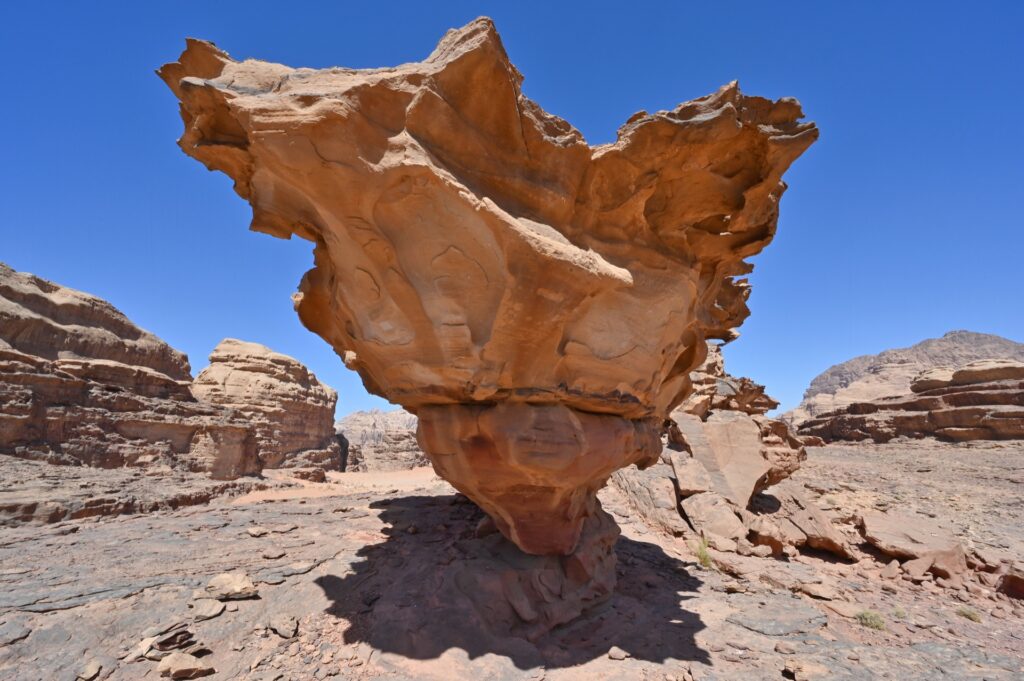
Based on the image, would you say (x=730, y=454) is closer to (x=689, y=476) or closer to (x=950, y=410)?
(x=689, y=476)

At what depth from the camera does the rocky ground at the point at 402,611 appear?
11.8 feet

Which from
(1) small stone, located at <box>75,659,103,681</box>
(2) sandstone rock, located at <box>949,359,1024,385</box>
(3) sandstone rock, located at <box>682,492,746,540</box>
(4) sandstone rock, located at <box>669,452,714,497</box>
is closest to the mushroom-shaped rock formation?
(1) small stone, located at <box>75,659,103,681</box>

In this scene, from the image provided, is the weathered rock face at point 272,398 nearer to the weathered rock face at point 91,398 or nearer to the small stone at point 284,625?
the weathered rock face at point 91,398

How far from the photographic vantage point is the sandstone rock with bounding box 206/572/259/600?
418 cm

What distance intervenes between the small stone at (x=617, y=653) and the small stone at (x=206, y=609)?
3316mm

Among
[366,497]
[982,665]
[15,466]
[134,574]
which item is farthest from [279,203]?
[15,466]

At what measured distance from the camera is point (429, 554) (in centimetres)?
527

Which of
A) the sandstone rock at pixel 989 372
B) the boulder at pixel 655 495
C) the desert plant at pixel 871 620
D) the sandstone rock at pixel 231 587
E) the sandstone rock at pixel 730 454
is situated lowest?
the desert plant at pixel 871 620

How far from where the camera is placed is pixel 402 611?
167 inches

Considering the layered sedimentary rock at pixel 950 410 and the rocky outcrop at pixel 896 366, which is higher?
the rocky outcrop at pixel 896 366

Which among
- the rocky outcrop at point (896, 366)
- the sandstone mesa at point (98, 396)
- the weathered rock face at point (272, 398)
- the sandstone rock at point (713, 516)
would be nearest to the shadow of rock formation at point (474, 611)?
the sandstone rock at point (713, 516)

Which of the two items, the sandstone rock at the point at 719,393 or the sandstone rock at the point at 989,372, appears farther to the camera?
the sandstone rock at the point at 989,372

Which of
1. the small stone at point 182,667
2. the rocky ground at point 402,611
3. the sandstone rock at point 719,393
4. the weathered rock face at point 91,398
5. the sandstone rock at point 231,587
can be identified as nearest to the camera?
the small stone at point 182,667

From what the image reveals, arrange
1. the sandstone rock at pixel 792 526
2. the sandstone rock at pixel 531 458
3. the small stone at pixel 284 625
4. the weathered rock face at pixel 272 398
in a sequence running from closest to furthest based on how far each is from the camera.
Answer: the small stone at pixel 284 625 → the sandstone rock at pixel 531 458 → the sandstone rock at pixel 792 526 → the weathered rock face at pixel 272 398
